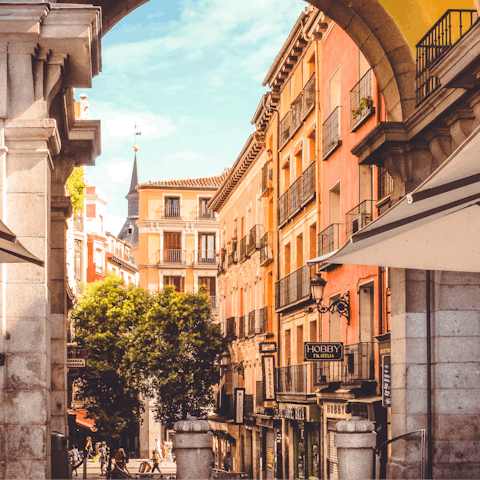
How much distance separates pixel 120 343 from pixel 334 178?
21.9 m

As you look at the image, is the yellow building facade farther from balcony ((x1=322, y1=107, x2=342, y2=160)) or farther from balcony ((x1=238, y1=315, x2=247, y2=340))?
balcony ((x1=322, y1=107, x2=342, y2=160))

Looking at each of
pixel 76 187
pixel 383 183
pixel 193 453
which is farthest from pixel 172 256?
pixel 193 453

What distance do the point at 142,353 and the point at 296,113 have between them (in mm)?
17504

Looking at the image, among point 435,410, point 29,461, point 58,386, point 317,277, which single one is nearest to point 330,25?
point 317,277

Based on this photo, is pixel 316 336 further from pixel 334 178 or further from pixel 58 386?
pixel 58 386

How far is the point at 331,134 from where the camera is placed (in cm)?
3077

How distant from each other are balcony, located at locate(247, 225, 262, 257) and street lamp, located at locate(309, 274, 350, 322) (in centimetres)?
1345

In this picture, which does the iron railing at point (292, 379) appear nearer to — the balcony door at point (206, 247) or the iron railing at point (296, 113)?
the iron railing at point (296, 113)

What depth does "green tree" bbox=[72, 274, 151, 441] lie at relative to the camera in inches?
1868

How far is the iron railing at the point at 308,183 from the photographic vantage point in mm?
33344

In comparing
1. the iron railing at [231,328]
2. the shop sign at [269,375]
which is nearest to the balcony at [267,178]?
the shop sign at [269,375]

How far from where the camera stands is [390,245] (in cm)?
1126

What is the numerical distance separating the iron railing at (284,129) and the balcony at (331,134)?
6.48 m

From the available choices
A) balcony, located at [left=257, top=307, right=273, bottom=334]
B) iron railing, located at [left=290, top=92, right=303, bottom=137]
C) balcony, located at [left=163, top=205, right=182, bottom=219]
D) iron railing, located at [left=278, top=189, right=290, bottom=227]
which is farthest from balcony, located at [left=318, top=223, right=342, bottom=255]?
balcony, located at [left=163, top=205, right=182, bottom=219]
